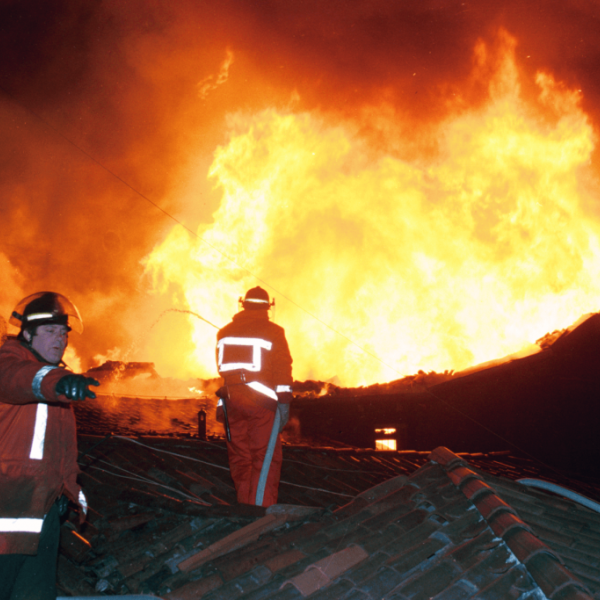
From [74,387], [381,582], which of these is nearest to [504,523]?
[381,582]

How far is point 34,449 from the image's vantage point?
2342 mm

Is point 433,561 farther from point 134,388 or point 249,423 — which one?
point 134,388

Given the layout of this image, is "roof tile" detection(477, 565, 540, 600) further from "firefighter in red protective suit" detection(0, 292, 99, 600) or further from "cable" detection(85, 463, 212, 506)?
"cable" detection(85, 463, 212, 506)

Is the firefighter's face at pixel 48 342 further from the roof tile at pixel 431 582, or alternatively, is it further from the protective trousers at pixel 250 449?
the protective trousers at pixel 250 449

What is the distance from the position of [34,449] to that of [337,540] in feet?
6.23

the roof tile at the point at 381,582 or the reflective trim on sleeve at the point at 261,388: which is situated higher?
the reflective trim on sleeve at the point at 261,388

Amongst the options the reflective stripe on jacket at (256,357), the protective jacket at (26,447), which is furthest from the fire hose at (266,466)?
the protective jacket at (26,447)

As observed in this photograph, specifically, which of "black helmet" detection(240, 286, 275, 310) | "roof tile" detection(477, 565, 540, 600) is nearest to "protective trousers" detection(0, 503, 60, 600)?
"roof tile" detection(477, 565, 540, 600)

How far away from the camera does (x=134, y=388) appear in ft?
79.0

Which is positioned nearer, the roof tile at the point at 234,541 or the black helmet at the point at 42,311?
the black helmet at the point at 42,311

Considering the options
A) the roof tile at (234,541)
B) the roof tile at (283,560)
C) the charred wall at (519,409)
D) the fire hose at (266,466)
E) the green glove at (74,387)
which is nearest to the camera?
the green glove at (74,387)

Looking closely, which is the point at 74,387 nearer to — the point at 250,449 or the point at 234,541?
the point at 234,541

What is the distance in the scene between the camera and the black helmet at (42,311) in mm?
2605

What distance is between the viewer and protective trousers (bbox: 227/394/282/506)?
4688 mm
